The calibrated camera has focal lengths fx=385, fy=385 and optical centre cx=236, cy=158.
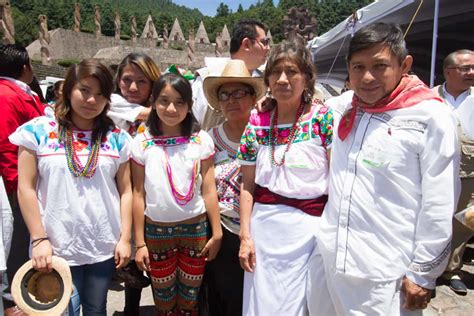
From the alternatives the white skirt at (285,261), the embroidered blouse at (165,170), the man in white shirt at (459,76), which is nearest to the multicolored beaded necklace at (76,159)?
the embroidered blouse at (165,170)

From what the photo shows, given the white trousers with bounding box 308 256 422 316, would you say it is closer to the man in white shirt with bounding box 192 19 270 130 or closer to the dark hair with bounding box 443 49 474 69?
the man in white shirt with bounding box 192 19 270 130

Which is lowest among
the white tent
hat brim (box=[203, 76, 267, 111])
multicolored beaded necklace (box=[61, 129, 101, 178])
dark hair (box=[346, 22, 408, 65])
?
multicolored beaded necklace (box=[61, 129, 101, 178])

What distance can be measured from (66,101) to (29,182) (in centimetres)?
45

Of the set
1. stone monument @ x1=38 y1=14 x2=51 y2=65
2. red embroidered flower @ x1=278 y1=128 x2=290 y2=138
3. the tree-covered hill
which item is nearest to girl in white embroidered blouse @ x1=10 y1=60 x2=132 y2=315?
red embroidered flower @ x1=278 y1=128 x2=290 y2=138

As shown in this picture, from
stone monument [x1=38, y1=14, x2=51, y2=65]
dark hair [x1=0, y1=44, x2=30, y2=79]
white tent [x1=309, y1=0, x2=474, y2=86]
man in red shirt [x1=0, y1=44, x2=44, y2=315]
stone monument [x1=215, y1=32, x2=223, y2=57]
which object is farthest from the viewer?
stone monument [x1=215, y1=32, x2=223, y2=57]

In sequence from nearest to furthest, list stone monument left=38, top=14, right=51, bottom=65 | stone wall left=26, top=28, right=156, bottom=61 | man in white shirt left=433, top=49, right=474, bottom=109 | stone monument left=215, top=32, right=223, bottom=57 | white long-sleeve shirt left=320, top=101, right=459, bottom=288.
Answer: white long-sleeve shirt left=320, top=101, right=459, bottom=288
man in white shirt left=433, top=49, right=474, bottom=109
stone monument left=38, top=14, right=51, bottom=65
stone wall left=26, top=28, right=156, bottom=61
stone monument left=215, top=32, right=223, bottom=57

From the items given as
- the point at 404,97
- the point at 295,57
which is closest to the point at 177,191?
the point at 295,57

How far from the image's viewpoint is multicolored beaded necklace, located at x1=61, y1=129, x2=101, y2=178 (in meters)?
1.92

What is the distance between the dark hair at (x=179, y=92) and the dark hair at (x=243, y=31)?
4.21 ft

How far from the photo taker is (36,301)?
184 cm

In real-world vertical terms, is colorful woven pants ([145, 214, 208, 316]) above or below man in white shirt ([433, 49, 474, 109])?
below

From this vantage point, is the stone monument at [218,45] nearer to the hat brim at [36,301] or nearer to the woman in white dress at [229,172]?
the woman in white dress at [229,172]

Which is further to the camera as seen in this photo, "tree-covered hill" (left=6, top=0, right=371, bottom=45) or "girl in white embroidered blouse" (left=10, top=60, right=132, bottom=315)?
"tree-covered hill" (left=6, top=0, right=371, bottom=45)

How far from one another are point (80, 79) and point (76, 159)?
0.41 metres
